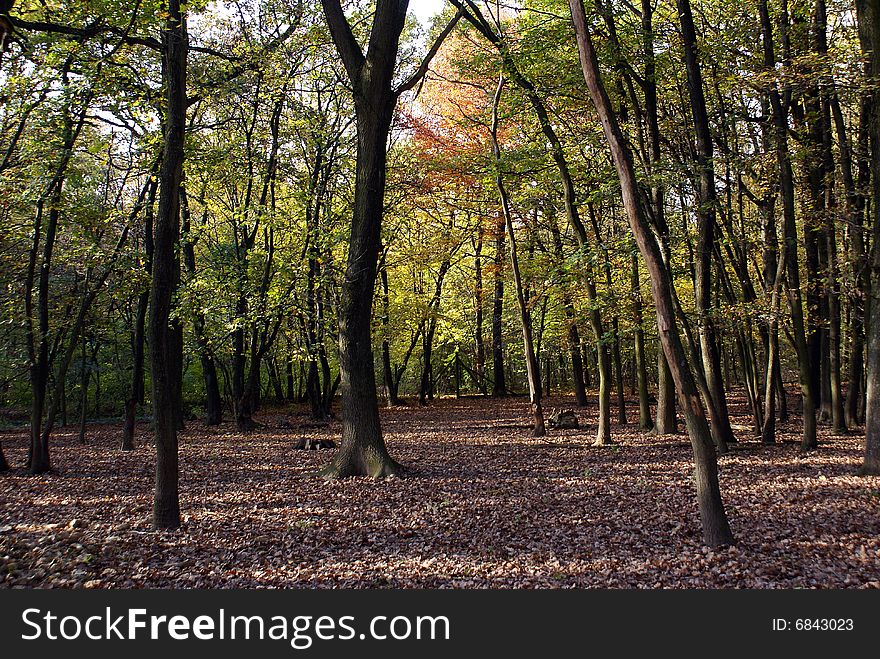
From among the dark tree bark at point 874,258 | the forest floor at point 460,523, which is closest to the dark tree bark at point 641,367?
the forest floor at point 460,523

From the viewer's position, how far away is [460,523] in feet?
23.0

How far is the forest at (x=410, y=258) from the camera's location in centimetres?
588

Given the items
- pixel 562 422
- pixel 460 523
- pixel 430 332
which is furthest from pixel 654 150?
pixel 430 332

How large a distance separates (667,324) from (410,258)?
17.3m

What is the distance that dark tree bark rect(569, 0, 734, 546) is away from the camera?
554cm

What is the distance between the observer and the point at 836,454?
10.5 metres

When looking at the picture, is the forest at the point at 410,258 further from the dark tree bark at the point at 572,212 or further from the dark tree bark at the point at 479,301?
the dark tree bark at the point at 479,301

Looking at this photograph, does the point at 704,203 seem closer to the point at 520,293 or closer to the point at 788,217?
the point at 788,217

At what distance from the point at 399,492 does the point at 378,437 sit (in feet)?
4.48

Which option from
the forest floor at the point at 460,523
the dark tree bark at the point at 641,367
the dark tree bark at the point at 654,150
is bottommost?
the forest floor at the point at 460,523

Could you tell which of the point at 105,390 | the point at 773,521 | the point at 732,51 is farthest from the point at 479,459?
the point at 105,390

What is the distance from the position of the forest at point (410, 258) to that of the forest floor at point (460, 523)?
2.0 inches

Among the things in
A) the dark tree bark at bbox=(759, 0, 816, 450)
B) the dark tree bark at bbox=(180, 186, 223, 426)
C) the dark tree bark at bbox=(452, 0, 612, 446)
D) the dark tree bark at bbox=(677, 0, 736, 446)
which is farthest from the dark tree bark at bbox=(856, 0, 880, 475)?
the dark tree bark at bbox=(180, 186, 223, 426)

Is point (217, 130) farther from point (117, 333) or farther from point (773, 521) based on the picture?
point (773, 521)
